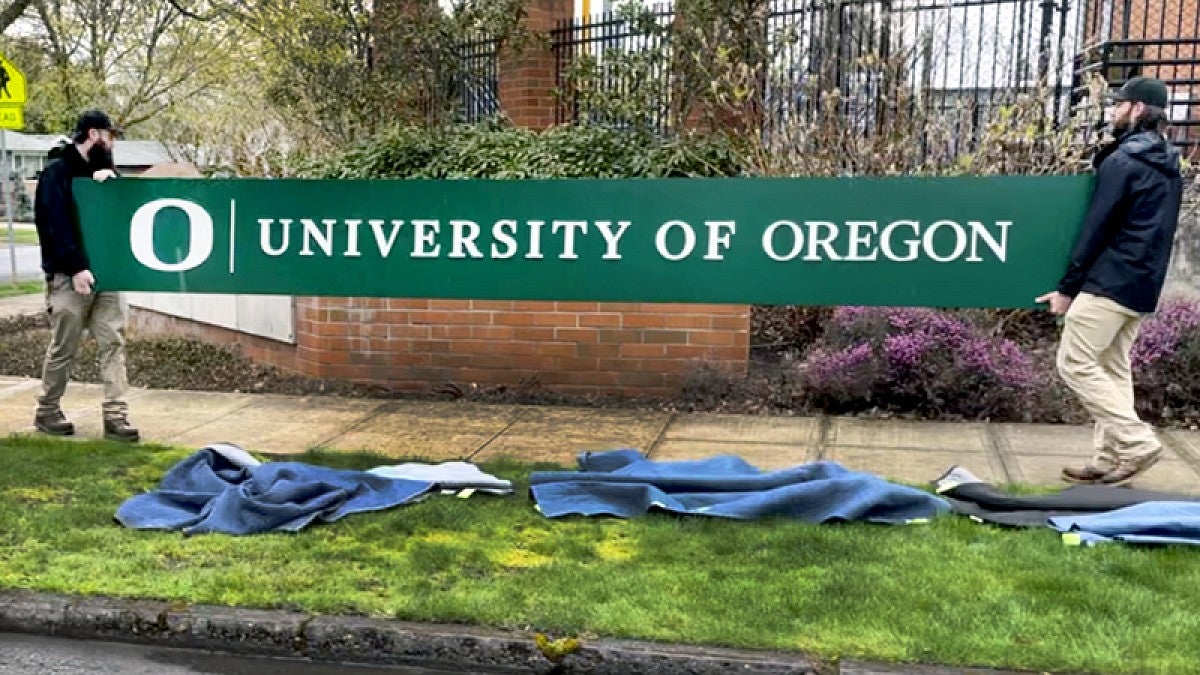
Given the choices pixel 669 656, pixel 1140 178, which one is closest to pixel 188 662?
pixel 669 656

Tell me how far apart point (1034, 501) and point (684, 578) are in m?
1.86

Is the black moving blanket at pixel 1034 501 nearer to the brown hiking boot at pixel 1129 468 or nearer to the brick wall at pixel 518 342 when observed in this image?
the brown hiking boot at pixel 1129 468

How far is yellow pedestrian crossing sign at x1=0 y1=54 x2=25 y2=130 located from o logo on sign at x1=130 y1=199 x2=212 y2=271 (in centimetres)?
719

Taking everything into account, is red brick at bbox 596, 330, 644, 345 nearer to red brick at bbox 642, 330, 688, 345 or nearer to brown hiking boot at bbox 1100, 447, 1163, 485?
red brick at bbox 642, 330, 688, 345

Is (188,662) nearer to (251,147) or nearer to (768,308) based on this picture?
(768,308)

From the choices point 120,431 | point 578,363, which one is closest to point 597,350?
point 578,363

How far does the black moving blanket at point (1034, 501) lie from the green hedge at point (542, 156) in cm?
381

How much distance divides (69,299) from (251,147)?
17.3 feet

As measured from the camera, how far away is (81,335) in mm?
6719

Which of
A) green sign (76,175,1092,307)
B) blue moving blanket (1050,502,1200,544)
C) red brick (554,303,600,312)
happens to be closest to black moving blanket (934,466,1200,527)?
blue moving blanket (1050,502,1200,544)

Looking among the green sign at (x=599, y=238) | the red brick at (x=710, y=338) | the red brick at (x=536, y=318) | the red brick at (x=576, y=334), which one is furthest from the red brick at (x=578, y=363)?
the green sign at (x=599, y=238)

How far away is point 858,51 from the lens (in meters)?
9.50

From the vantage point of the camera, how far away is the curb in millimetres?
3779

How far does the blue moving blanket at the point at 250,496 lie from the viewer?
5.07m
